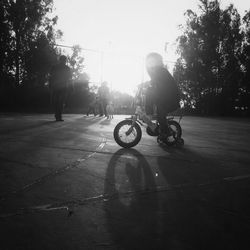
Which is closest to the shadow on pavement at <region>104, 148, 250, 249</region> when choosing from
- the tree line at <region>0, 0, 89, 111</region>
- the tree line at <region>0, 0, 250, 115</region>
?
the tree line at <region>0, 0, 89, 111</region>

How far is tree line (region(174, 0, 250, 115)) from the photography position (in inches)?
1928

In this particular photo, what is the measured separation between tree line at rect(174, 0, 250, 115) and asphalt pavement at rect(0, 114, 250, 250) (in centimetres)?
4386

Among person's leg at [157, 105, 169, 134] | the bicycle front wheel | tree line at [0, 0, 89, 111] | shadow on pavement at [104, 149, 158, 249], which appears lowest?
shadow on pavement at [104, 149, 158, 249]

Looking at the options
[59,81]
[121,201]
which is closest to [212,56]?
[59,81]

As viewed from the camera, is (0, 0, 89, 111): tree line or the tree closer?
(0, 0, 89, 111): tree line

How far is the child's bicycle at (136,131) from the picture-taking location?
24.2 feet

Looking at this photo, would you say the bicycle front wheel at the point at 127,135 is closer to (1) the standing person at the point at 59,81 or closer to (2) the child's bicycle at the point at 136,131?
(2) the child's bicycle at the point at 136,131

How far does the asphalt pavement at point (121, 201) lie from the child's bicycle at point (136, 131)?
1227 millimetres

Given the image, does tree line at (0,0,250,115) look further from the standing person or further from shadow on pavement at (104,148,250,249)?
shadow on pavement at (104,148,250,249)

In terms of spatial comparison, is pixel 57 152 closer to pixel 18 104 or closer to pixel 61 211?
pixel 61 211

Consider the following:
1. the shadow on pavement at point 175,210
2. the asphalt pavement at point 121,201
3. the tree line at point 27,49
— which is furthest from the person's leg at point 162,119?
the tree line at point 27,49

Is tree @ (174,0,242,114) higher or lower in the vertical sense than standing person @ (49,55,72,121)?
higher

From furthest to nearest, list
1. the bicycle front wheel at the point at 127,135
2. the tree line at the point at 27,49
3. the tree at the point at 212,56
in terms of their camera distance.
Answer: the tree at the point at 212,56 < the tree line at the point at 27,49 < the bicycle front wheel at the point at 127,135

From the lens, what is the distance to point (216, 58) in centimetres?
4944
